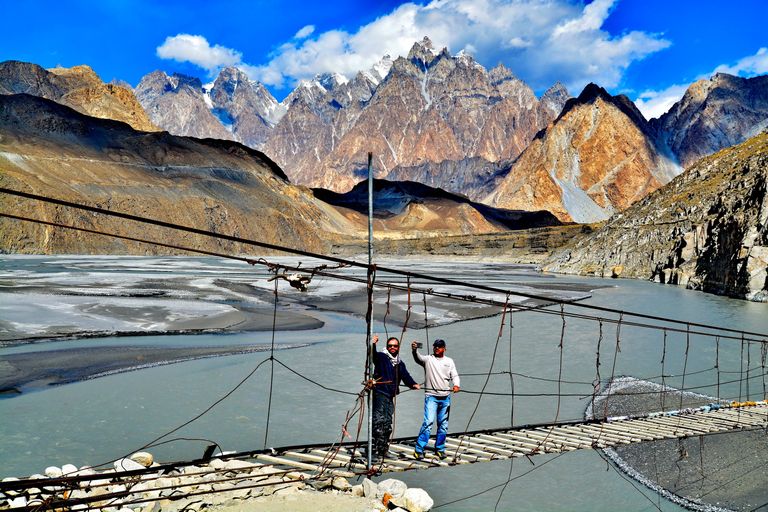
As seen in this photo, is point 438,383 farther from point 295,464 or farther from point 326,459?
point 295,464

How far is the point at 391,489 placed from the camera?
29.5ft

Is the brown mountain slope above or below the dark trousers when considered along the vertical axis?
above

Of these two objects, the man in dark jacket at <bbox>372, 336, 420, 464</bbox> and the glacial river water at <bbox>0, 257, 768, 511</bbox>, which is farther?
the glacial river water at <bbox>0, 257, 768, 511</bbox>

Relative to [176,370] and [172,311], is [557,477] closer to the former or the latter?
Result: [176,370]

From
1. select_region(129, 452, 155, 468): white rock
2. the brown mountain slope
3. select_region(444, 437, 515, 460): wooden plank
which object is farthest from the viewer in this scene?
the brown mountain slope

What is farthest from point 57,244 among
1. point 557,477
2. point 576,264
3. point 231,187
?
point 557,477

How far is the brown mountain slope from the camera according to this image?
85500 mm

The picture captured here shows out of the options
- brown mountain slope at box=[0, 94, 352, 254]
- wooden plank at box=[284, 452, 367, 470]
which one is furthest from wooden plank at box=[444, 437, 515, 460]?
brown mountain slope at box=[0, 94, 352, 254]

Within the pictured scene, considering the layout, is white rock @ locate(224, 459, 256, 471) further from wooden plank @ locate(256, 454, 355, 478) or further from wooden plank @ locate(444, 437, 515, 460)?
wooden plank @ locate(444, 437, 515, 460)

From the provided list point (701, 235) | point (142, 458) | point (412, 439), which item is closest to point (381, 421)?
point (412, 439)

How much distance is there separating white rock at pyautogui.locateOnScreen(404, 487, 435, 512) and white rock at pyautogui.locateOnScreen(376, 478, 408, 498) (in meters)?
0.22

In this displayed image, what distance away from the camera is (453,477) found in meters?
10.8

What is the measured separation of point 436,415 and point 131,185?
10597 cm

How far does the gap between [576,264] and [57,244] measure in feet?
250
